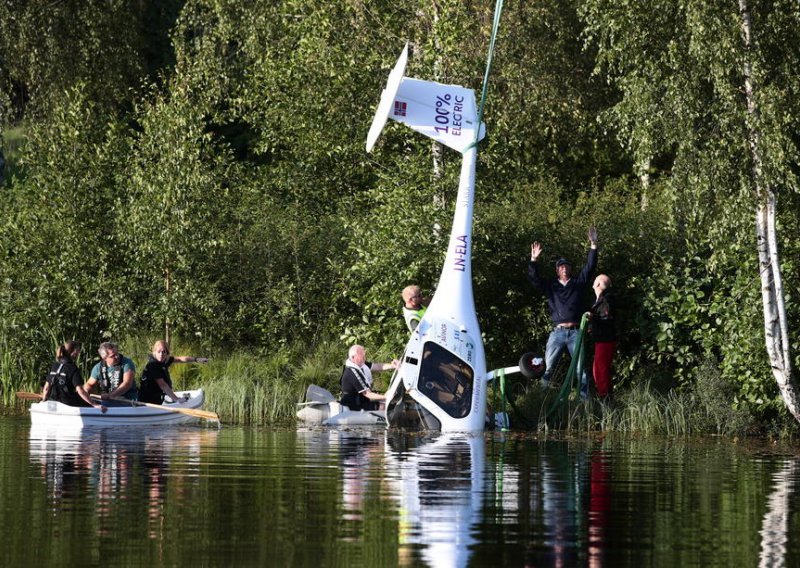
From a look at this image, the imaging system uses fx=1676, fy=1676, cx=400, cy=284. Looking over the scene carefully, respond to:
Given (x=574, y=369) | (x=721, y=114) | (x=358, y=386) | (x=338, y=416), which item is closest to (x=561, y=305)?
(x=574, y=369)

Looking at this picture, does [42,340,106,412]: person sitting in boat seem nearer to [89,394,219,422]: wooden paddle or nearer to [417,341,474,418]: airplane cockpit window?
[89,394,219,422]: wooden paddle

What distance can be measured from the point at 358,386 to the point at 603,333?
3.24 metres

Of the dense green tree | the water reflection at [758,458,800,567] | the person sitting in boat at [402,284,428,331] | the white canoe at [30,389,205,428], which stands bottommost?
the water reflection at [758,458,800,567]

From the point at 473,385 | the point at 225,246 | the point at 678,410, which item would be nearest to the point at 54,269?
the point at 225,246

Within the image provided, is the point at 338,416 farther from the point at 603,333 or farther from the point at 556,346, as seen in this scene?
the point at 603,333

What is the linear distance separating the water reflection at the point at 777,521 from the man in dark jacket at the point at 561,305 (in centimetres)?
602

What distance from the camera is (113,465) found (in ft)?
50.5

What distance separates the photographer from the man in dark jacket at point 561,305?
2147cm

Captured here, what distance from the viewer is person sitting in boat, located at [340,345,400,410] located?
2166 cm

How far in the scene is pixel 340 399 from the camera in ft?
71.2

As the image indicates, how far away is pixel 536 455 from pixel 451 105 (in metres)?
6.10

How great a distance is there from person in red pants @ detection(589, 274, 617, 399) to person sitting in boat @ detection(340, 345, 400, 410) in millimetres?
2634

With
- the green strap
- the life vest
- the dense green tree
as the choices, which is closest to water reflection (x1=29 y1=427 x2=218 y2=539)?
the life vest

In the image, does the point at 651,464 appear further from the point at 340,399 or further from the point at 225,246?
the point at 225,246
